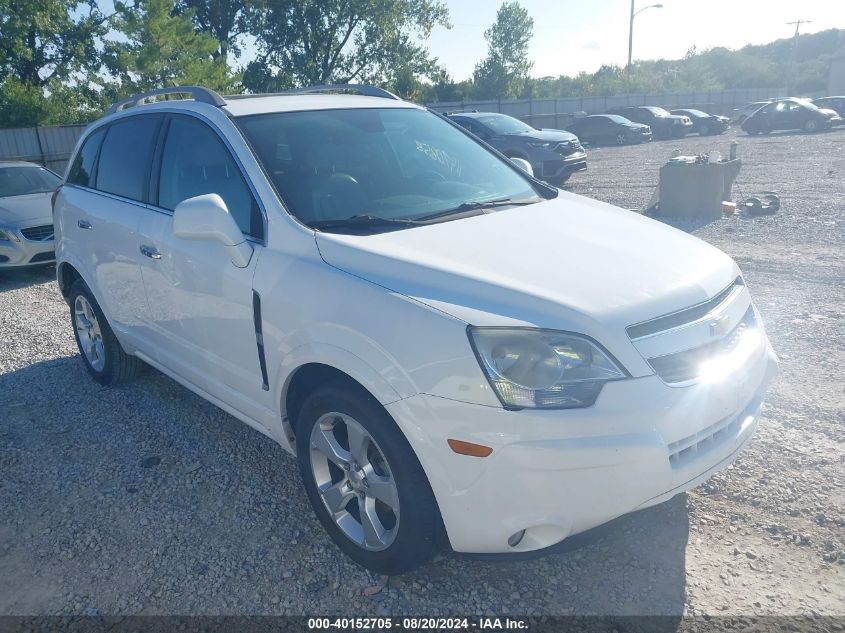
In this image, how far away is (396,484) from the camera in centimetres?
260

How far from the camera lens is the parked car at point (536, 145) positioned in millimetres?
15688

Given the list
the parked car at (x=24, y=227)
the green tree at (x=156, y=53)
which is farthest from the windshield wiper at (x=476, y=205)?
the green tree at (x=156, y=53)

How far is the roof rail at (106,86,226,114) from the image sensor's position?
3835mm

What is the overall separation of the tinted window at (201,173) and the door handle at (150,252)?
9.8 inches

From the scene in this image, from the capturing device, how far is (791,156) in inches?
788

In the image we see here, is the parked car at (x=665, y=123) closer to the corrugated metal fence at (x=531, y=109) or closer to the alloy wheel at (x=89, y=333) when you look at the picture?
the corrugated metal fence at (x=531, y=109)

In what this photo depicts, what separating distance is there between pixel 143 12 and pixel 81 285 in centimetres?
2083

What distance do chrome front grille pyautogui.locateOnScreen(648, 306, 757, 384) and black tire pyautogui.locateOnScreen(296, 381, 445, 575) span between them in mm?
923

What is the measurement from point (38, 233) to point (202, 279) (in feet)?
21.2

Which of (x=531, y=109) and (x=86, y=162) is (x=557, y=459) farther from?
(x=531, y=109)

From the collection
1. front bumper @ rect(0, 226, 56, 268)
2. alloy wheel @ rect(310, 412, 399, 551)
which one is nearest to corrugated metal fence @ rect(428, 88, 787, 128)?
front bumper @ rect(0, 226, 56, 268)

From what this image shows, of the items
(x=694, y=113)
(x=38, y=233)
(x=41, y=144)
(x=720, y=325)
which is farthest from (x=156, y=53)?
(x=694, y=113)

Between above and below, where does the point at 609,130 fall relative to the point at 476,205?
below

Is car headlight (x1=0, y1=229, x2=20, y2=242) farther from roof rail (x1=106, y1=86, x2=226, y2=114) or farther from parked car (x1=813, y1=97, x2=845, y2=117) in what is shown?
parked car (x1=813, y1=97, x2=845, y2=117)
